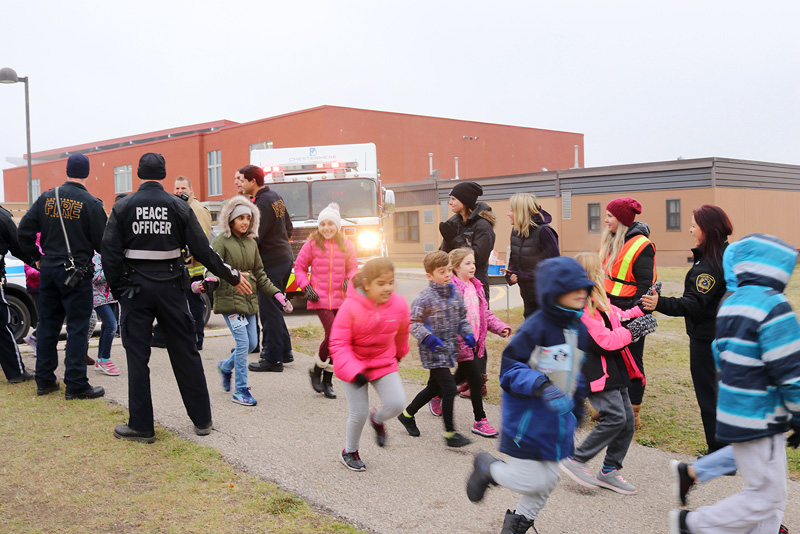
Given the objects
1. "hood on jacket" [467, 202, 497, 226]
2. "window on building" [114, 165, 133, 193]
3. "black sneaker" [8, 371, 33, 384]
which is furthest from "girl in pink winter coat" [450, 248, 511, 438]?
"window on building" [114, 165, 133, 193]

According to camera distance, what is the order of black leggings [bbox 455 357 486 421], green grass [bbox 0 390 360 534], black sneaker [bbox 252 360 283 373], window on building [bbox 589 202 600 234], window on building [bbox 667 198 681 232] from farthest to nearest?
window on building [bbox 589 202 600 234] → window on building [bbox 667 198 681 232] → black sneaker [bbox 252 360 283 373] → black leggings [bbox 455 357 486 421] → green grass [bbox 0 390 360 534]

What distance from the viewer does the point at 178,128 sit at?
51031 millimetres

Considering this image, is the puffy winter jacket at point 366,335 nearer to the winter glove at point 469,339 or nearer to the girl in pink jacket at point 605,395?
the winter glove at point 469,339

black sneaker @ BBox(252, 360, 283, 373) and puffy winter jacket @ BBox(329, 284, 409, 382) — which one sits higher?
puffy winter jacket @ BBox(329, 284, 409, 382)

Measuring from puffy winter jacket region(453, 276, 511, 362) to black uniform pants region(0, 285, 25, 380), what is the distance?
4.79 metres

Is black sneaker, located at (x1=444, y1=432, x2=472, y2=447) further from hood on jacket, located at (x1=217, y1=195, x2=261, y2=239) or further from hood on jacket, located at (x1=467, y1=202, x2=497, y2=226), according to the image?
hood on jacket, located at (x1=217, y1=195, x2=261, y2=239)

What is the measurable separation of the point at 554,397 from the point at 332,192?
11111mm

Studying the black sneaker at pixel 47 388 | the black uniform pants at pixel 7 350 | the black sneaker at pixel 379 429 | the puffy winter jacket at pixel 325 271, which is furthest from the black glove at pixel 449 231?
the black uniform pants at pixel 7 350

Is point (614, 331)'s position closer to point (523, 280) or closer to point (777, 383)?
point (777, 383)

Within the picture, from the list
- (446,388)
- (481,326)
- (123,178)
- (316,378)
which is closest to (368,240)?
(316,378)

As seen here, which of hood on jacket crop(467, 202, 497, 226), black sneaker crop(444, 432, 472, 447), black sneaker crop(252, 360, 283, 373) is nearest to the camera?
black sneaker crop(444, 432, 472, 447)

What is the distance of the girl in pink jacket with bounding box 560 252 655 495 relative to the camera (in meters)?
4.46

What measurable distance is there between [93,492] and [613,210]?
4.22 m

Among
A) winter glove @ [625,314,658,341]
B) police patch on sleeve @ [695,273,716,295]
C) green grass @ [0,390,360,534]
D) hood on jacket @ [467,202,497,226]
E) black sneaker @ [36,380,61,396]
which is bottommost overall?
green grass @ [0,390,360,534]
